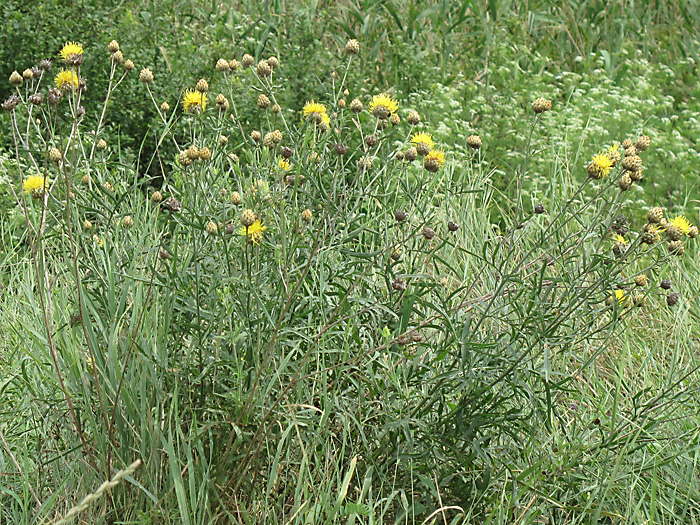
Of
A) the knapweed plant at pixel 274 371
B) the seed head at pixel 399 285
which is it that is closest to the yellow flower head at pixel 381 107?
the knapweed plant at pixel 274 371

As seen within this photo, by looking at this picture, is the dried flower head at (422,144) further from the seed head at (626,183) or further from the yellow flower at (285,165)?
the seed head at (626,183)

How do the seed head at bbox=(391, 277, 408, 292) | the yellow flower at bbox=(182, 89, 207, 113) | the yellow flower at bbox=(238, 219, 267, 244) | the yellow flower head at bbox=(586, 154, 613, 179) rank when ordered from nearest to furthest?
the yellow flower at bbox=(238, 219, 267, 244) → the seed head at bbox=(391, 277, 408, 292) → the yellow flower head at bbox=(586, 154, 613, 179) → the yellow flower at bbox=(182, 89, 207, 113)

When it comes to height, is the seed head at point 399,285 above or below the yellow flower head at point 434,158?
below

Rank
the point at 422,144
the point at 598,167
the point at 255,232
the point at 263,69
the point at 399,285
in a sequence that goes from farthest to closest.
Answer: the point at 263,69
the point at 422,144
the point at 598,167
the point at 399,285
the point at 255,232

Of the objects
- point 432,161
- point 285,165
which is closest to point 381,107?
point 432,161

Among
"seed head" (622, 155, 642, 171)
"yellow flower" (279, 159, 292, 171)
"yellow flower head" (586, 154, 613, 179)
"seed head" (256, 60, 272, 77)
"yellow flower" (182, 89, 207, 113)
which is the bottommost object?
"yellow flower" (279, 159, 292, 171)

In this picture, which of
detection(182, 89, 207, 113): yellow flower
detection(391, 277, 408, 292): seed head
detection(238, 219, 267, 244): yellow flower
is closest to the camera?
detection(238, 219, 267, 244): yellow flower

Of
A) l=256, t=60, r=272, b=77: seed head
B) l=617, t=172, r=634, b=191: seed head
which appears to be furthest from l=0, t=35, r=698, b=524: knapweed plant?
l=256, t=60, r=272, b=77: seed head

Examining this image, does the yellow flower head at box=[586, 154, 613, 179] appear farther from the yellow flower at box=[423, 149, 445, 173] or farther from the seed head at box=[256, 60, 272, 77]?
the seed head at box=[256, 60, 272, 77]

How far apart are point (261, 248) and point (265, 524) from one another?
0.64 metres

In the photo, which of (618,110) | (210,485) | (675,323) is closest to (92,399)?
(210,485)

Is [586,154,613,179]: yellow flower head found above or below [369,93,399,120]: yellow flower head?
below

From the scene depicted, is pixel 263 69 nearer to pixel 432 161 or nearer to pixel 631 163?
pixel 432 161

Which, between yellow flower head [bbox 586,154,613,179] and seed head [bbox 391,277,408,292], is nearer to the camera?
seed head [bbox 391,277,408,292]
